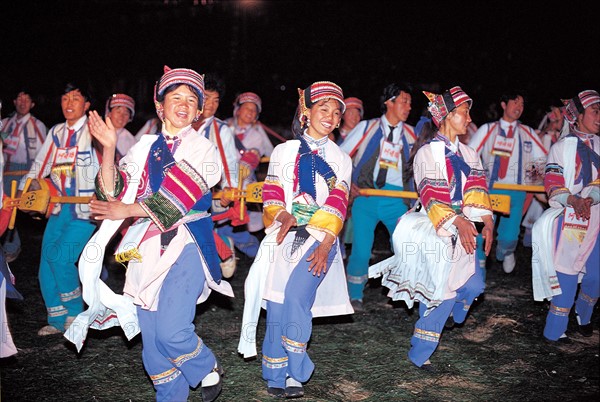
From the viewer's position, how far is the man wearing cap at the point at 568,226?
18.0 ft

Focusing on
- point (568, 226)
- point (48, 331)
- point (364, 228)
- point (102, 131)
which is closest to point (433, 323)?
point (568, 226)

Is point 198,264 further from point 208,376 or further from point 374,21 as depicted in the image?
point 374,21

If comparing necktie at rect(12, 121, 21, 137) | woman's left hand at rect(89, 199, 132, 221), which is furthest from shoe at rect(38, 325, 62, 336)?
necktie at rect(12, 121, 21, 137)

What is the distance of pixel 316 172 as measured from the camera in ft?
14.3

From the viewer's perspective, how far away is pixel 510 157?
7668mm

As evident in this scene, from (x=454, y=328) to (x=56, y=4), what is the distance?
38.2 ft

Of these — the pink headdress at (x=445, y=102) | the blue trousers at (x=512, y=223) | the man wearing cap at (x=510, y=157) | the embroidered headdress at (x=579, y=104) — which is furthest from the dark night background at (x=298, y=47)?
the pink headdress at (x=445, y=102)

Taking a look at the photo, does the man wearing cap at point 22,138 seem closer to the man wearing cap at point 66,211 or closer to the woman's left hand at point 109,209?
the man wearing cap at point 66,211

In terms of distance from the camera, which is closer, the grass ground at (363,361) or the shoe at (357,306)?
the grass ground at (363,361)

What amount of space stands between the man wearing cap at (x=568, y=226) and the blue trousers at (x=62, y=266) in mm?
3904

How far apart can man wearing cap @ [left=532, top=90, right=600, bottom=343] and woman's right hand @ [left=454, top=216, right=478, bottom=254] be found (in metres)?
1.30

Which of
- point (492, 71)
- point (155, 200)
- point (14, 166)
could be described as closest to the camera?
point (155, 200)

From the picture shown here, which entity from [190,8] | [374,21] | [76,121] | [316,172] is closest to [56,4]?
[190,8]

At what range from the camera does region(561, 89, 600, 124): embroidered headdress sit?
561 centimetres
